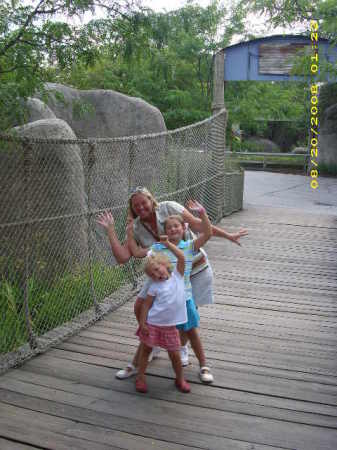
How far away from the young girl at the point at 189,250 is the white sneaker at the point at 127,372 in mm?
397

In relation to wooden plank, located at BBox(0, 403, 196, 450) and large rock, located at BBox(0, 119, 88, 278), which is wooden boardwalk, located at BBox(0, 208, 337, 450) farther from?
large rock, located at BBox(0, 119, 88, 278)

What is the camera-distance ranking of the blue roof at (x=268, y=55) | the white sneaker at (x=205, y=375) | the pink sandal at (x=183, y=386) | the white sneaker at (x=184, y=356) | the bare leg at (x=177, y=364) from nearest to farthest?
the bare leg at (x=177, y=364)
the pink sandal at (x=183, y=386)
the white sneaker at (x=205, y=375)
the white sneaker at (x=184, y=356)
the blue roof at (x=268, y=55)

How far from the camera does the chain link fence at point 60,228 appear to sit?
13.2 feet

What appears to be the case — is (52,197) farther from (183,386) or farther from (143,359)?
(183,386)

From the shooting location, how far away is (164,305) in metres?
3.23

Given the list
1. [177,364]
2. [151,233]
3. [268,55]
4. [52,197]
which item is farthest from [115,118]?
[177,364]

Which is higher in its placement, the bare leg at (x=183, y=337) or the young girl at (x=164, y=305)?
the young girl at (x=164, y=305)

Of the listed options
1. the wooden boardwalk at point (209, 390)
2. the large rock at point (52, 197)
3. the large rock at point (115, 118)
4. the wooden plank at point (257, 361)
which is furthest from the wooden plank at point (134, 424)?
the large rock at point (115, 118)

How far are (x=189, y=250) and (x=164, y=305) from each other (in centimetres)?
41

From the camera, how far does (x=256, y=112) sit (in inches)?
645

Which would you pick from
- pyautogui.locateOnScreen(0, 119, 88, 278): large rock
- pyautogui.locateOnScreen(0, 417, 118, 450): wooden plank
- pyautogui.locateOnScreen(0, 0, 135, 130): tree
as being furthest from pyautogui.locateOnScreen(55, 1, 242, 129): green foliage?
pyautogui.locateOnScreen(0, 417, 118, 450): wooden plank

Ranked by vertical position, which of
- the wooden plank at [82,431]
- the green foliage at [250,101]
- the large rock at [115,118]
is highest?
the green foliage at [250,101]

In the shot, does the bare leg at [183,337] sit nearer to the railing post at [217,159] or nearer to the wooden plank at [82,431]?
the wooden plank at [82,431]

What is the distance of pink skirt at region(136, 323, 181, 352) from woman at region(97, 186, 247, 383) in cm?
25
